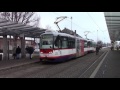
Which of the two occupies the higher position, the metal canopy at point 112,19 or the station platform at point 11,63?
the metal canopy at point 112,19

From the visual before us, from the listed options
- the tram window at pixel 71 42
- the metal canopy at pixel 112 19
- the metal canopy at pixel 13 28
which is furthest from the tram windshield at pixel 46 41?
the metal canopy at pixel 112 19

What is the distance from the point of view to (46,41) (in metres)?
22.4

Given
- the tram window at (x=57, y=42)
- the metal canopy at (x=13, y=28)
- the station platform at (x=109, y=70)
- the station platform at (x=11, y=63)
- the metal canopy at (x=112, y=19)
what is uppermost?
the metal canopy at (x=112, y=19)

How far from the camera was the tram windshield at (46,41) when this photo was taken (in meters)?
22.2

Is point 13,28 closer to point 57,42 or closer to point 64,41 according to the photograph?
point 57,42

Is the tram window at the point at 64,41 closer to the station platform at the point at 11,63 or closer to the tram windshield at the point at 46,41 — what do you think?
the tram windshield at the point at 46,41

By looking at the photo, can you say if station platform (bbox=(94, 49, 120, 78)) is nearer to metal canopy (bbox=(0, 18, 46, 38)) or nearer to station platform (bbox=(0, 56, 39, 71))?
station platform (bbox=(0, 56, 39, 71))

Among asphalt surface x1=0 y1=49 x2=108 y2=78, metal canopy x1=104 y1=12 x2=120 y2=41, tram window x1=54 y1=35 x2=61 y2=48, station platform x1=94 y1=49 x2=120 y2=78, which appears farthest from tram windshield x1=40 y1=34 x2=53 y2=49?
metal canopy x1=104 y1=12 x2=120 y2=41
